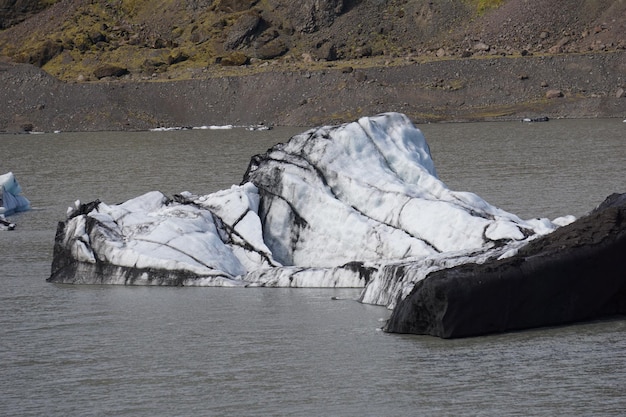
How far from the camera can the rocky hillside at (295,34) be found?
6456 centimetres

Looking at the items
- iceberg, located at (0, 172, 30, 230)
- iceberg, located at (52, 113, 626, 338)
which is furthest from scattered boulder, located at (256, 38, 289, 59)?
iceberg, located at (52, 113, 626, 338)

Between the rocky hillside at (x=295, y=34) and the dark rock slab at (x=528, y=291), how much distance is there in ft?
173

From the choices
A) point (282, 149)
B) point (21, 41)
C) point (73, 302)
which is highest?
point (21, 41)

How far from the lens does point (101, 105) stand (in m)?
60.4

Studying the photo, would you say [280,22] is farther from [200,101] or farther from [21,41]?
[21,41]

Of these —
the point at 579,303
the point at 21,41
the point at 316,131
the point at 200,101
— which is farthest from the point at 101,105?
the point at 579,303

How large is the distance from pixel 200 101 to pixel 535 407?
5411 centimetres

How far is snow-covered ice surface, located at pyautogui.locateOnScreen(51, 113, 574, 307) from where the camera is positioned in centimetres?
1270

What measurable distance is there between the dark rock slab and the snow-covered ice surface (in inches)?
83.7

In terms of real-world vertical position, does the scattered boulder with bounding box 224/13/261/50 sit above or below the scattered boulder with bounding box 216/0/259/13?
below

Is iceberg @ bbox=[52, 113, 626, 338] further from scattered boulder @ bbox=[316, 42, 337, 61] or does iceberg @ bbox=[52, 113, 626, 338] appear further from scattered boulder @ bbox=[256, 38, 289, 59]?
scattered boulder @ bbox=[256, 38, 289, 59]

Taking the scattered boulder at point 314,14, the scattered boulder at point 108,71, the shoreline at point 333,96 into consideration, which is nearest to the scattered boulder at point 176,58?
the scattered boulder at point 108,71

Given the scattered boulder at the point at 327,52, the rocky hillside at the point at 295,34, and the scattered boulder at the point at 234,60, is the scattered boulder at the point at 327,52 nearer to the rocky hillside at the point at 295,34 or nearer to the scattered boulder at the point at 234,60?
the rocky hillside at the point at 295,34

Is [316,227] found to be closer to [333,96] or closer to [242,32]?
[333,96]
